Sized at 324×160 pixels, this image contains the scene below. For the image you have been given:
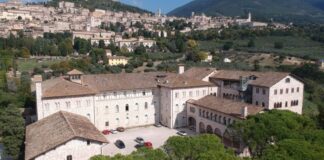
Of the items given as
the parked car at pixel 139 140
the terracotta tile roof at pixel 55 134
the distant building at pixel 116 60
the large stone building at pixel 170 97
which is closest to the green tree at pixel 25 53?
the distant building at pixel 116 60

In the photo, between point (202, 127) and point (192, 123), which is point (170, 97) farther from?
point (202, 127)

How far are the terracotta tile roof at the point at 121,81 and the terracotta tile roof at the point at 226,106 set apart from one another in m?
7.56

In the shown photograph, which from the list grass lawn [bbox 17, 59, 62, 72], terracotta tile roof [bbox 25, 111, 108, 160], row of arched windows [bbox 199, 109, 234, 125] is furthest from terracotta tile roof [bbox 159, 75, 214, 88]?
grass lawn [bbox 17, 59, 62, 72]

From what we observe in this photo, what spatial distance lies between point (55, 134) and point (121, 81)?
21.0 m

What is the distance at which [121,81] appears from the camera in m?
56.1

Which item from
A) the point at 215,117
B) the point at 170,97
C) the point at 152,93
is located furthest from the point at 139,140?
the point at 215,117

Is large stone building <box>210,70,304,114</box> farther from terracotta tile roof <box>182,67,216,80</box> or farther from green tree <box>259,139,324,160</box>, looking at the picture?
green tree <box>259,139,324,160</box>

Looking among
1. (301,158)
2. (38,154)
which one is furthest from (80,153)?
(301,158)

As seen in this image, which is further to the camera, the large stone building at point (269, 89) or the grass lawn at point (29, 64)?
the grass lawn at point (29, 64)

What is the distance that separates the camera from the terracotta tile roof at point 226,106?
44.1 metres

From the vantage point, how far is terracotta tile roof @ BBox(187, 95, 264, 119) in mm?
44097

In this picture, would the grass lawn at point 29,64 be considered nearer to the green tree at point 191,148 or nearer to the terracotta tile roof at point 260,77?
the terracotta tile roof at point 260,77

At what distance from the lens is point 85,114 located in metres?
51.0

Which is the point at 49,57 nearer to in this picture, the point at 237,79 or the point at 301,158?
the point at 237,79
